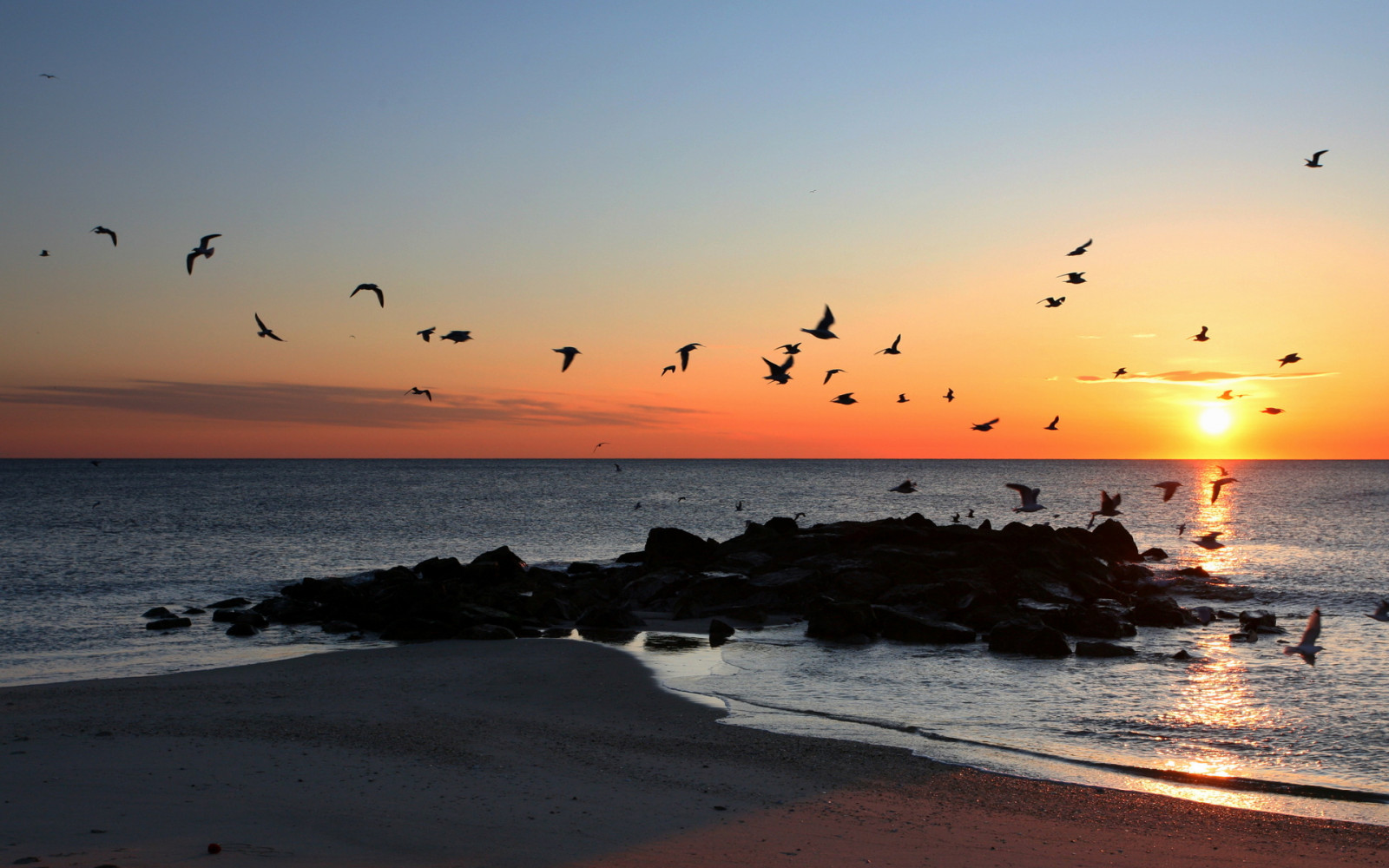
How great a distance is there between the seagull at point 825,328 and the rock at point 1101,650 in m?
9.99

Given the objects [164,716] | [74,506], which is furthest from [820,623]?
[74,506]

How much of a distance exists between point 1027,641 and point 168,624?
23225 millimetres

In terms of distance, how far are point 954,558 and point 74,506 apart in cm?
9742

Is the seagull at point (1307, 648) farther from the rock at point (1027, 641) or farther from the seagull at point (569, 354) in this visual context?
the seagull at point (569, 354)

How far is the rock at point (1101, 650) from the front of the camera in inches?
865

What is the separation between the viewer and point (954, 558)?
104 feet

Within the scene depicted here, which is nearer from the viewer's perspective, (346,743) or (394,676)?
(346,743)

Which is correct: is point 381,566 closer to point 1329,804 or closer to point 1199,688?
point 1199,688

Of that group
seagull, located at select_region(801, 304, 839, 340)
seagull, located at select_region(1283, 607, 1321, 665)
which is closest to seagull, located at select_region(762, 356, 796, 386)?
seagull, located at select_region(801, 304, 839, 340)

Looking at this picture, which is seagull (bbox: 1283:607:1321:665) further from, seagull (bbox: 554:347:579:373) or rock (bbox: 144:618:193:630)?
rock (bbox: 144:618:193:630)

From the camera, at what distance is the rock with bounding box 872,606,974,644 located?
23.5 metres

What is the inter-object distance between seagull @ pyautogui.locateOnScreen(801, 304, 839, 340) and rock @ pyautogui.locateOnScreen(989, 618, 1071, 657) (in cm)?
900

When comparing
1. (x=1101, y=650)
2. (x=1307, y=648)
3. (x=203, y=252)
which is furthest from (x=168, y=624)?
(x=1307, y=648)

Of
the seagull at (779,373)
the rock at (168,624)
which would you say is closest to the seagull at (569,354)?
the seagull at (779,373)
